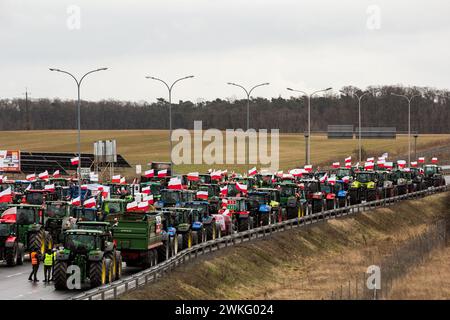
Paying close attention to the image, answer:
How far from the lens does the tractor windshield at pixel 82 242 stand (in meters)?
33.9

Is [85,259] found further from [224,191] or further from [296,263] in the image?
[224,191]

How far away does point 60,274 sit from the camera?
110 feet

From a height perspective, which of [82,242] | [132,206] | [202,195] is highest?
[132,206]

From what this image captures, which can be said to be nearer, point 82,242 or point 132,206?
point 82,242

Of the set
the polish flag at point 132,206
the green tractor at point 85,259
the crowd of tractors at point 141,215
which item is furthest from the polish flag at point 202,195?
the green tractor at point 85,259

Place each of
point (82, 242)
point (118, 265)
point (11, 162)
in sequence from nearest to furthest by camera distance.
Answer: point (82, 242), point (118, 265), point (11, 162)

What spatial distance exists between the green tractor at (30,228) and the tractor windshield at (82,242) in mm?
6387

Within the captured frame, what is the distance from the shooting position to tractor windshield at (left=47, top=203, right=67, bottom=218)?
4562 centimetres

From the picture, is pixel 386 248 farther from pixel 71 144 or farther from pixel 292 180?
pixel 71 144

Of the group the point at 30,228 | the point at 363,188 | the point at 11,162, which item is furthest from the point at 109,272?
the point at 11,162

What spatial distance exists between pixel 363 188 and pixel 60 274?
129 ft

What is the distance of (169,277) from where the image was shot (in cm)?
3672

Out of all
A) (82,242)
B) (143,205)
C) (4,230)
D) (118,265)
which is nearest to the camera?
(82,242)
